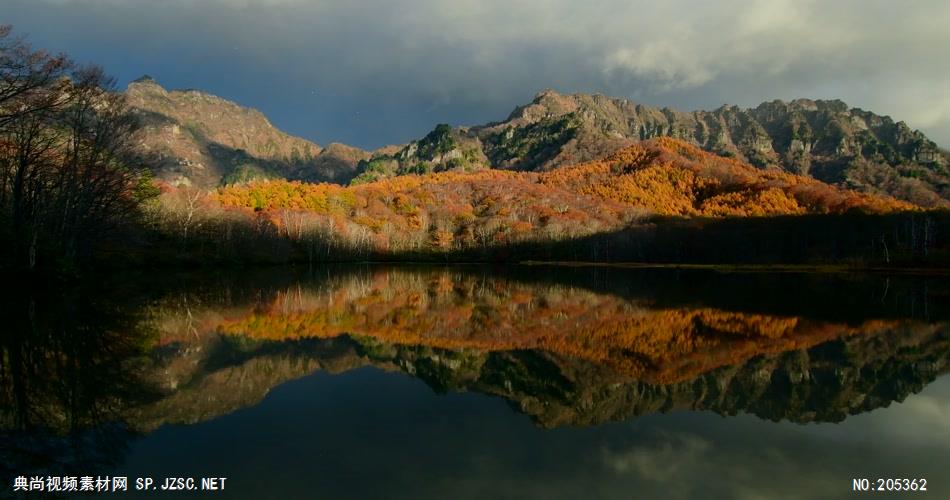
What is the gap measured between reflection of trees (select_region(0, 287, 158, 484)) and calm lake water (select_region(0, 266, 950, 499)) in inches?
2.0

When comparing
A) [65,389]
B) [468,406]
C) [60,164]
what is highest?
[60,164]

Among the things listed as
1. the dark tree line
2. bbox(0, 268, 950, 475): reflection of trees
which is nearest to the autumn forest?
the dark tree line

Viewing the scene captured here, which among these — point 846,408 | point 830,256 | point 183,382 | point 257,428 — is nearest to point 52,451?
point 257,428

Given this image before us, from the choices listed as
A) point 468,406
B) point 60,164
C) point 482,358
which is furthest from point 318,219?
point 468,406

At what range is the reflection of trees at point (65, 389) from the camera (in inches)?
302

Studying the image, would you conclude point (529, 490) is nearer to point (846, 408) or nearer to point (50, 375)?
point (846, 408)

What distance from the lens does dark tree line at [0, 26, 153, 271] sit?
91.4 ft

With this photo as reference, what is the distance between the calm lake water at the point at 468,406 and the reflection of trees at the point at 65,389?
0.05 meters

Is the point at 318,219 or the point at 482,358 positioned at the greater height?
the point at 318,219

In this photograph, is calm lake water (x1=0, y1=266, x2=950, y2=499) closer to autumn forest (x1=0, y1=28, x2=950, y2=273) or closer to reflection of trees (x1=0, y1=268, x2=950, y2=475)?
reflection of trees (x1=0, y1=268, x2=950, y2=475)

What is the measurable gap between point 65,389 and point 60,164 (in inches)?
1209

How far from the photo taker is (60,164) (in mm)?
33406

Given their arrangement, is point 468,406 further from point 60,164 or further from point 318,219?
point 318,219

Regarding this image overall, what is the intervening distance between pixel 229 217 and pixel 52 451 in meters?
91.4
